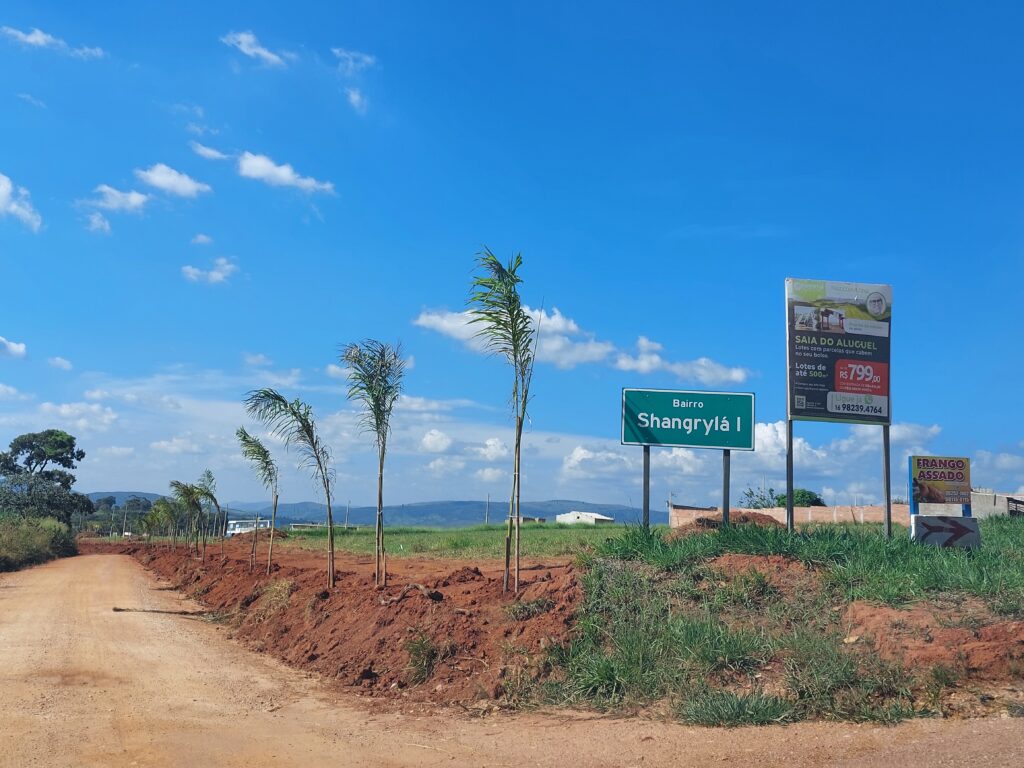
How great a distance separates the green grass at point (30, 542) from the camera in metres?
35.4

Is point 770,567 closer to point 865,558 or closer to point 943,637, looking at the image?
point 865,558

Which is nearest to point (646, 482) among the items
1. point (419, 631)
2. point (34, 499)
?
point (419, 631)

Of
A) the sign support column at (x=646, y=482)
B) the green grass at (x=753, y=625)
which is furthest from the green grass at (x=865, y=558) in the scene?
the sign support column at (x=646, y=482)

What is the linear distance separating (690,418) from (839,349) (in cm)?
351

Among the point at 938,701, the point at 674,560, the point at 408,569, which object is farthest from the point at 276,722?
the point at 408,569

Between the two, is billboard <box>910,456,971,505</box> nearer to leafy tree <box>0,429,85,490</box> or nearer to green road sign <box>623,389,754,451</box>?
green road sign <box>623,389,754,451</box>

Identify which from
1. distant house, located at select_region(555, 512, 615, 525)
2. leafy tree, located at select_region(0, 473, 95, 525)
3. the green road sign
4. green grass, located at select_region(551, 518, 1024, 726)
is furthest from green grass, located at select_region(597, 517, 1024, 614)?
distant house, located at select_region(555, 512, 615, 525)

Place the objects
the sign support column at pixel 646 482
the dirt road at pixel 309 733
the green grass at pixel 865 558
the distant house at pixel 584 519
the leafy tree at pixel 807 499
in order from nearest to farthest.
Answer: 1. the dirt road at pixel 309 733
2. the green grass at pixel 865 558
3. the sign support column at pixel 646 482
4. the leafy tree at pixel 807 499
5. the distant house at pixel 584 519

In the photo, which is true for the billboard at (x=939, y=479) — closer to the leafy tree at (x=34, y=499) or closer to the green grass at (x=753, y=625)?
the green grass at (x=753, y=625)

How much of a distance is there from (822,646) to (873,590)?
69.7 inches

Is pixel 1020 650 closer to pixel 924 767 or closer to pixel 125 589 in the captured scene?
pixel 924 767

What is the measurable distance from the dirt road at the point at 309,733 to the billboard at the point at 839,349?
8.75m

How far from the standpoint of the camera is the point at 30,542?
39.1m

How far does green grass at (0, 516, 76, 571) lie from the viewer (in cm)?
3538
